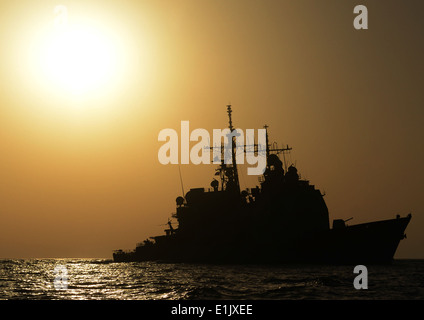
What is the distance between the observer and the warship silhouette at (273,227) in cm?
5125

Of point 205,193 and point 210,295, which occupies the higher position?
point 205,193

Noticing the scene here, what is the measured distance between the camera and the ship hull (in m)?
50.9

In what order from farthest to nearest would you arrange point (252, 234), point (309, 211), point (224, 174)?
point (224, 174)
point (252, 234)
point (309, 211)

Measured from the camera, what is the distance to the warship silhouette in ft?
168

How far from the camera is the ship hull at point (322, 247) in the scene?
50.9m

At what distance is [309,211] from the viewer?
5450 centimetres

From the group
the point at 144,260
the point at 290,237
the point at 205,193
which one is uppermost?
the point at 205,193

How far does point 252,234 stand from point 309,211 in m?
7.55

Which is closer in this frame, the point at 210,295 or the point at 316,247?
the point at 210,295

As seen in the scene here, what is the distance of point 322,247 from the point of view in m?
52.8

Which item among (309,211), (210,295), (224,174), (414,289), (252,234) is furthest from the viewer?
(224,174)

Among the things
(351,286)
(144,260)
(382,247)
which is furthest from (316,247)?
(144,260)

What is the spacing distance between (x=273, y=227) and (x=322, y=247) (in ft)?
19.5
